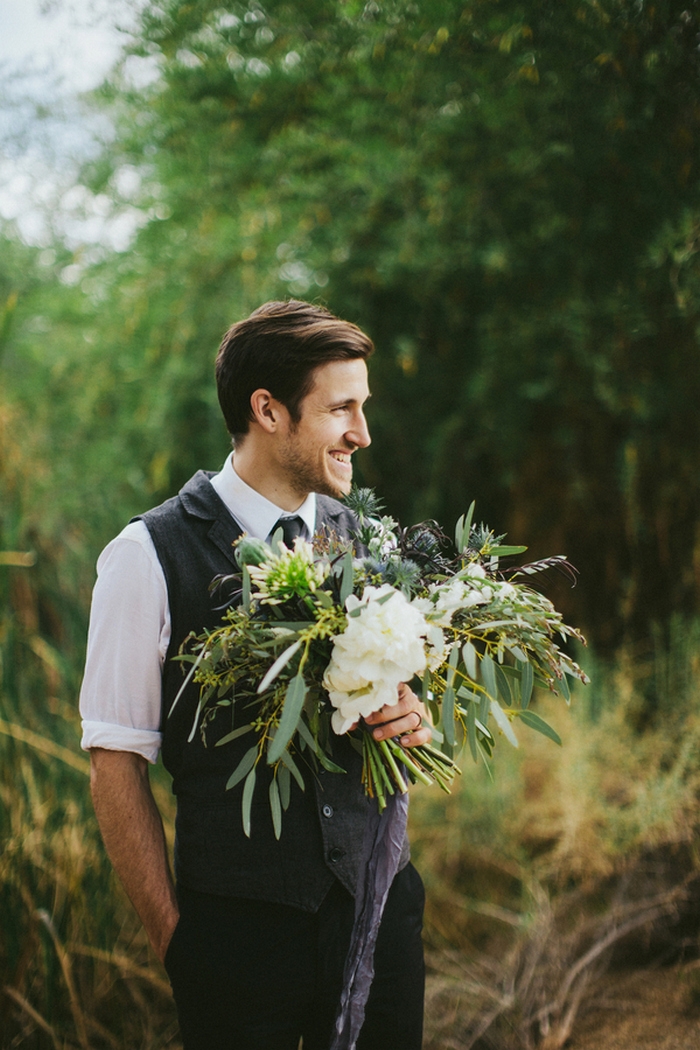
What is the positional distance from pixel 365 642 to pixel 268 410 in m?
0.60

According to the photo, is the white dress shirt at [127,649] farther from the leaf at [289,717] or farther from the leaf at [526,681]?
the leaf at [526,681]

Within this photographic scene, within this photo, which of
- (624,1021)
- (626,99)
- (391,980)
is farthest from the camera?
(626,99)

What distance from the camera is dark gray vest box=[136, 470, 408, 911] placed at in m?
1.30

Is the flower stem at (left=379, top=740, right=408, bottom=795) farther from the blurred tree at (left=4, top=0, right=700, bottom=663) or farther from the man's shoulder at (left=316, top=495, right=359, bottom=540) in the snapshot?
the blurred tree at (left=4, top=0, right=700, bottom=663)

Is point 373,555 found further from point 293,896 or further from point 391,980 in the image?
point 391,980

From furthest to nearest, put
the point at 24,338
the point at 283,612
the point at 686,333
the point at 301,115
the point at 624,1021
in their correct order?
the point at 24,338 < the point at 301,115 < the point at 686,333 < the point at 624,1021 < the point at 283,612

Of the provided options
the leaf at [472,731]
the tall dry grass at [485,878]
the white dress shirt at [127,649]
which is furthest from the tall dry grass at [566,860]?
the white dress shirt at [127,649]

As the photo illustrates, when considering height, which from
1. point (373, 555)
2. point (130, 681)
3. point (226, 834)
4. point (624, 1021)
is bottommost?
point (624, 1021)

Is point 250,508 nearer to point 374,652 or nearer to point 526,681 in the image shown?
point 374,652

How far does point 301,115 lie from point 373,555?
2.31 meters

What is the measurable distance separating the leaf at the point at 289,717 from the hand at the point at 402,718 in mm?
186

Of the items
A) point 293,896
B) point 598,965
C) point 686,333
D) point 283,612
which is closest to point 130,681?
point 283,612

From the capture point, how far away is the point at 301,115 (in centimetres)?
287

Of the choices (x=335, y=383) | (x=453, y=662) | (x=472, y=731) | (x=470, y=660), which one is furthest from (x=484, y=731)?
(x=335, y=383)
